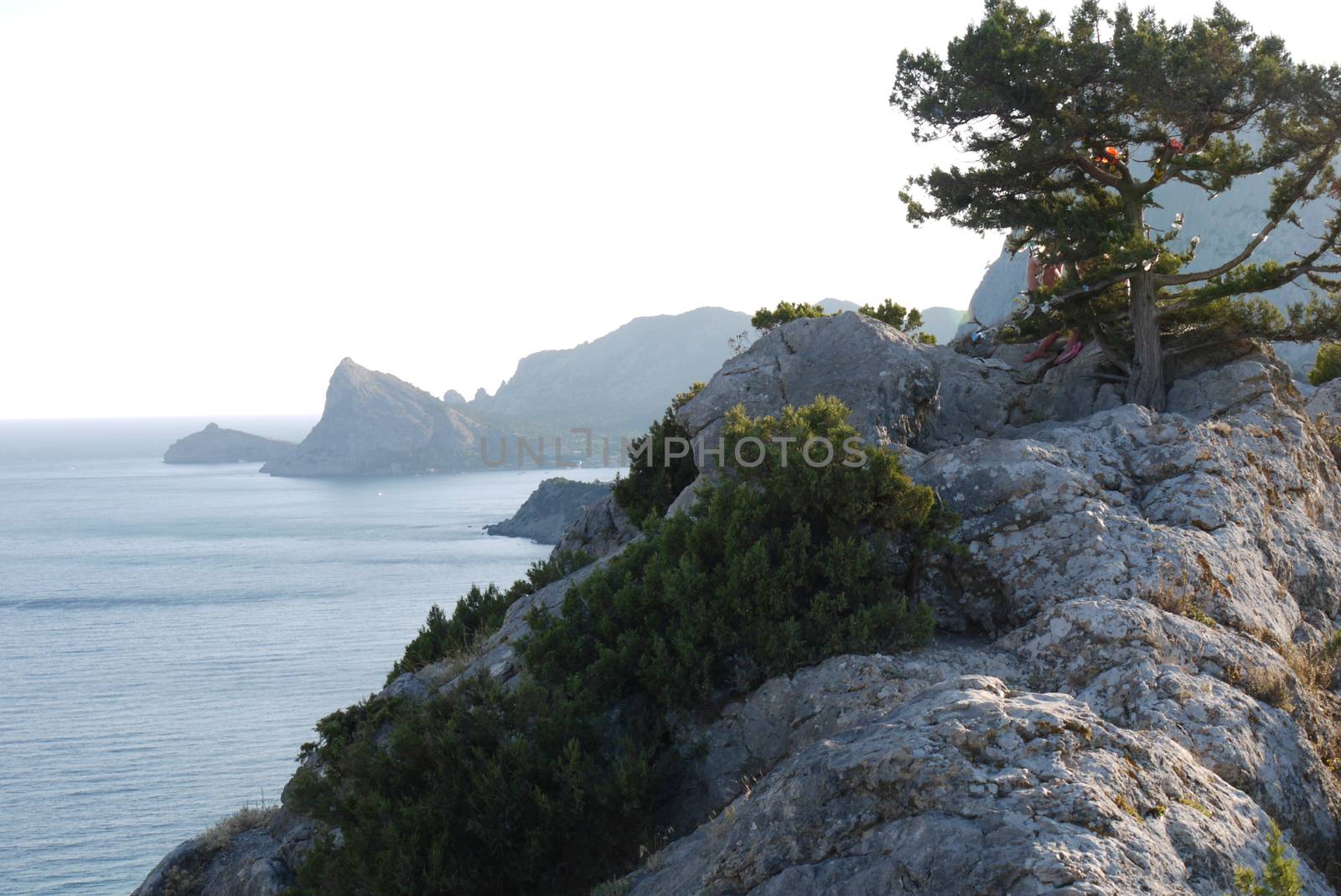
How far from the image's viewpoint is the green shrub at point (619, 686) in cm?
771

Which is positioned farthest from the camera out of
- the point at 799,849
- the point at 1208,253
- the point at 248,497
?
the point at 248,497

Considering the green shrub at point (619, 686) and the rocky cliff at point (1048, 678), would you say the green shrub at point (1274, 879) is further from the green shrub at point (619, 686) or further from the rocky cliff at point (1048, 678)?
the green shrub at point (619, 686)

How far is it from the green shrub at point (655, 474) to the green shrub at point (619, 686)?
4784 mm

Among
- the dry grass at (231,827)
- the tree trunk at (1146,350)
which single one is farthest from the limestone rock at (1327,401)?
the dry grass at (231,827)

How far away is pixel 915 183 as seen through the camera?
15.8 metres

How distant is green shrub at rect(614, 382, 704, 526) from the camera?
1524 cm

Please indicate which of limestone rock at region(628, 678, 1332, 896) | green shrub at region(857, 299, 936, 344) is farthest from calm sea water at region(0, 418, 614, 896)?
limestone rock at region(628, 678, 1332, 896)

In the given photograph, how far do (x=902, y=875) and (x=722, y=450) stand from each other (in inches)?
256

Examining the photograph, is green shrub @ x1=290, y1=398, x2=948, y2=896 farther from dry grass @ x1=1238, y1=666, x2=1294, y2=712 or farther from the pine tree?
the pine tree

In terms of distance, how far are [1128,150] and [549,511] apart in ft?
357

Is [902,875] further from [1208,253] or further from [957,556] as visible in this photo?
[1208,253]

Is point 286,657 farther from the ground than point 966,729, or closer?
closer

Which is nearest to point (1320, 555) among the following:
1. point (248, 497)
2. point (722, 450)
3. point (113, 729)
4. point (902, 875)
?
point (722, 450)

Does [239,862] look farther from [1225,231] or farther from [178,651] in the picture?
[1225,231]
